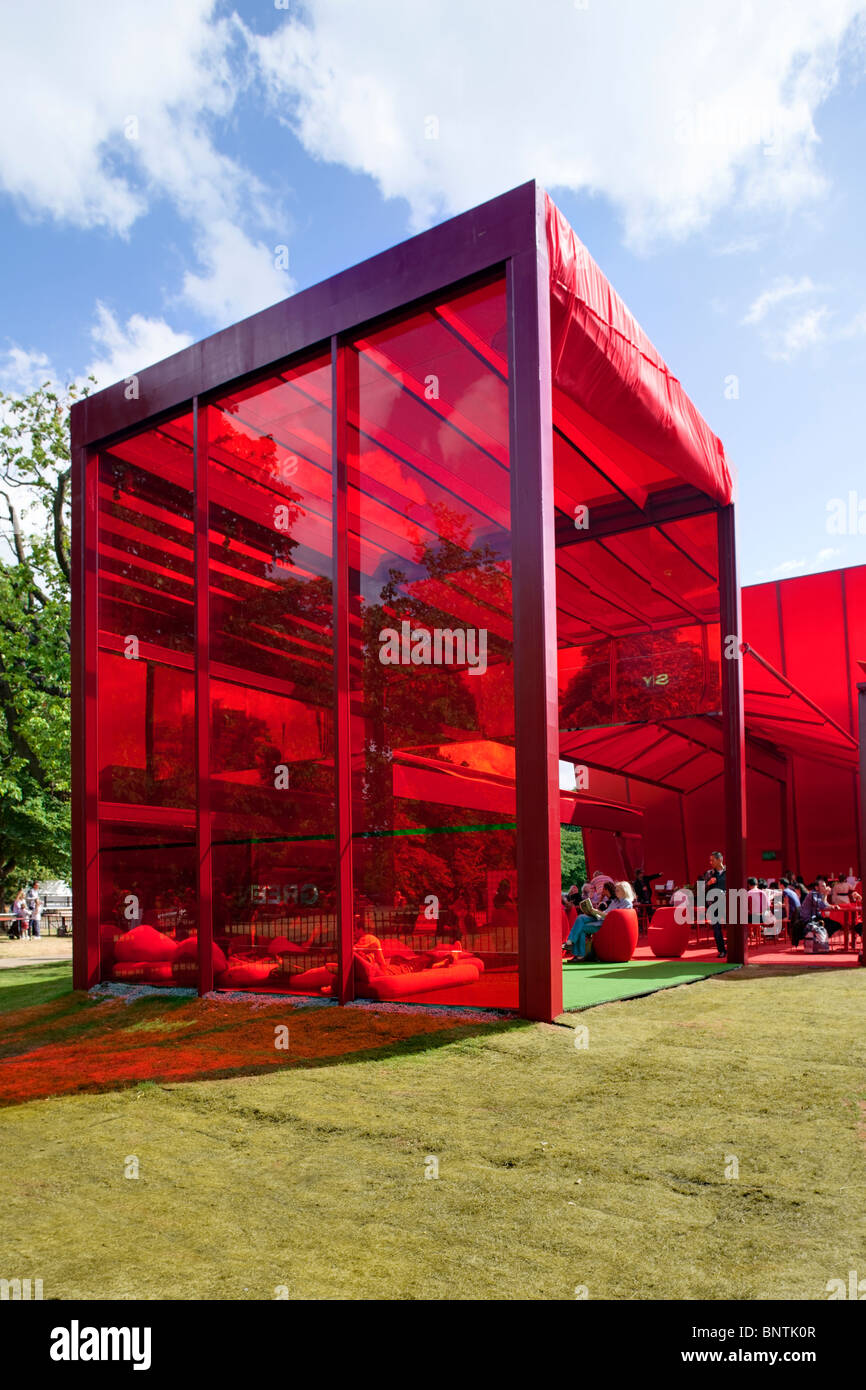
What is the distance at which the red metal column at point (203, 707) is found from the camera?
34.7 feet

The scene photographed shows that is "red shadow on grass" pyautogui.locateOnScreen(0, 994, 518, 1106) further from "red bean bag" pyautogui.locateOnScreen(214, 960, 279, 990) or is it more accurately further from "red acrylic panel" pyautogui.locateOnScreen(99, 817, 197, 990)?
"red acrylic panel" pyautogui.locateOnScreen(99, 817, 197, 990)

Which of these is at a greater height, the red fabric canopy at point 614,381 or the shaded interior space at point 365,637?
the red fabric canopy at point 614,381

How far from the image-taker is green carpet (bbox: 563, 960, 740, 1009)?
30.1ft

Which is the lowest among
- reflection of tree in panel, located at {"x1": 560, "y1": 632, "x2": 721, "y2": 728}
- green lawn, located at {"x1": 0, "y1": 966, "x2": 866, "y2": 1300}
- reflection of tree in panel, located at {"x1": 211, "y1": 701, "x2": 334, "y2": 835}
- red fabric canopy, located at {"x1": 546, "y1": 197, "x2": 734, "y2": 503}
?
green lawn, located at {"x1": 0, "y1": 966, "x2": 866, "y2": 1300}

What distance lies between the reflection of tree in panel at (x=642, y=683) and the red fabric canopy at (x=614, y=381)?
8.95 ft

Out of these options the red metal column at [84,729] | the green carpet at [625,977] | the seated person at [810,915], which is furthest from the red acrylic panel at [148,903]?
the seated person at [810,915]

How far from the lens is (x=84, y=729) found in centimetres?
1225

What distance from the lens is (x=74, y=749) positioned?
40.7ft

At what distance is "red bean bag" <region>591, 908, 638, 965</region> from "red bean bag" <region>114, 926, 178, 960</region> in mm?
5586

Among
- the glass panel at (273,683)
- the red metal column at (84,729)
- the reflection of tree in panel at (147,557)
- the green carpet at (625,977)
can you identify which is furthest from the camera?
the reflection of tree in panel at (147,557)

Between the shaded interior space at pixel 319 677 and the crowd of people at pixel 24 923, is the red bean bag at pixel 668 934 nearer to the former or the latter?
the shaded interior space at pixel 319 677

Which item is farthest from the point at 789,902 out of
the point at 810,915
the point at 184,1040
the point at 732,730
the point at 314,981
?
the point at 184,1040

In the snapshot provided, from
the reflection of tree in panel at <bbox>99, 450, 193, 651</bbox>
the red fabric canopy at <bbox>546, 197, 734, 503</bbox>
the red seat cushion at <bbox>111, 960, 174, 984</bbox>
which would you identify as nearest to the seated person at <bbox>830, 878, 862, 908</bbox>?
the red fabric canopy at <bbox>546, 197, 734, 503</bbox>

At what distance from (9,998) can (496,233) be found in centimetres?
1030
